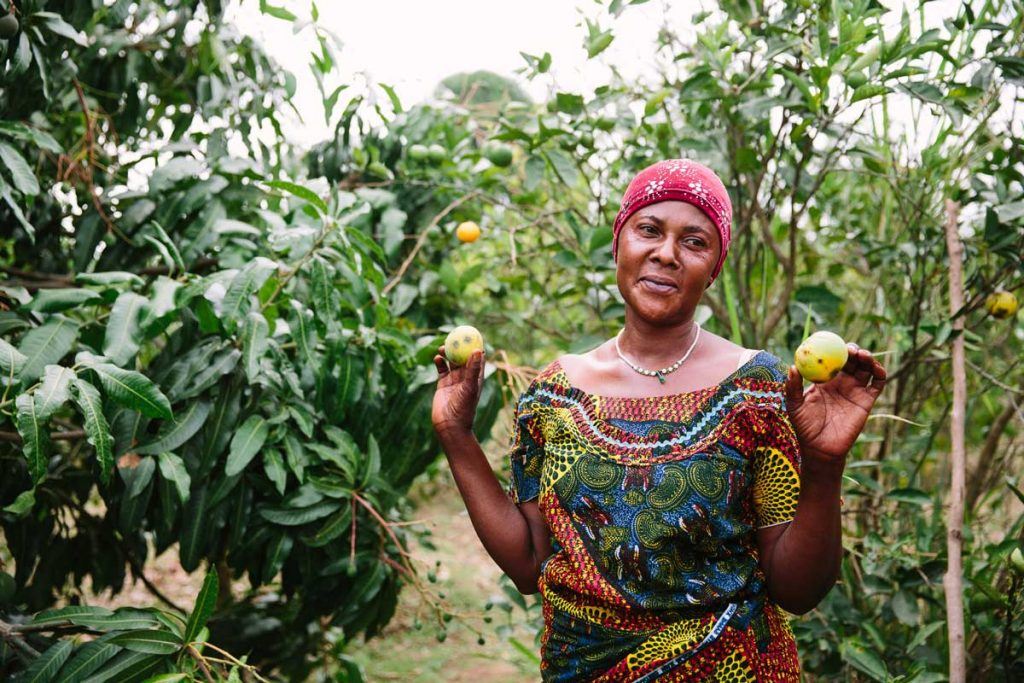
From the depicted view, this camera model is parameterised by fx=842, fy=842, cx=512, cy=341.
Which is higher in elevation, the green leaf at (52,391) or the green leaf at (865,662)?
the green leaf at (52,391)

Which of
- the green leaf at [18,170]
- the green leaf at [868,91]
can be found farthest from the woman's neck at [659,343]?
the green leaf at [18,170]

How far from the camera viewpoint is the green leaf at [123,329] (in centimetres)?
206

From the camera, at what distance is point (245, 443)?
2.27 metres

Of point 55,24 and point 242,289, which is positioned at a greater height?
point 55,24

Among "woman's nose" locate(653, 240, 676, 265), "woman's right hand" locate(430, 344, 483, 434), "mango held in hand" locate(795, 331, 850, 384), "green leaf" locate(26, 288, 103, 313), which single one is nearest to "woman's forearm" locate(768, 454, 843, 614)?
"mango held in hand" locate(795, 331, 850, 384)

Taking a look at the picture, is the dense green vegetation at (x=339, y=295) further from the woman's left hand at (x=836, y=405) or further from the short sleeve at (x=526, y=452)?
the short sleeve at (x=526, y=452)

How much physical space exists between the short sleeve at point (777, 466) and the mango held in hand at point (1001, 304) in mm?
1318

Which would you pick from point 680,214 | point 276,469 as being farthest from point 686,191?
point 276,469

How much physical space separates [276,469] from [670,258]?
1289 millimetres

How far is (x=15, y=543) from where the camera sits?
2691mm

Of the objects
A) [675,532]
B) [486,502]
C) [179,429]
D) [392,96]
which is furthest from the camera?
[392,96]

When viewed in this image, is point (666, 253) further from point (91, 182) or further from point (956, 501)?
point (91, 182)

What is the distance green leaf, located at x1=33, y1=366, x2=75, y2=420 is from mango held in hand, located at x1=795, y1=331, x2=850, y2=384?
1.49m

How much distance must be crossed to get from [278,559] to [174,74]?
6.34 ft
